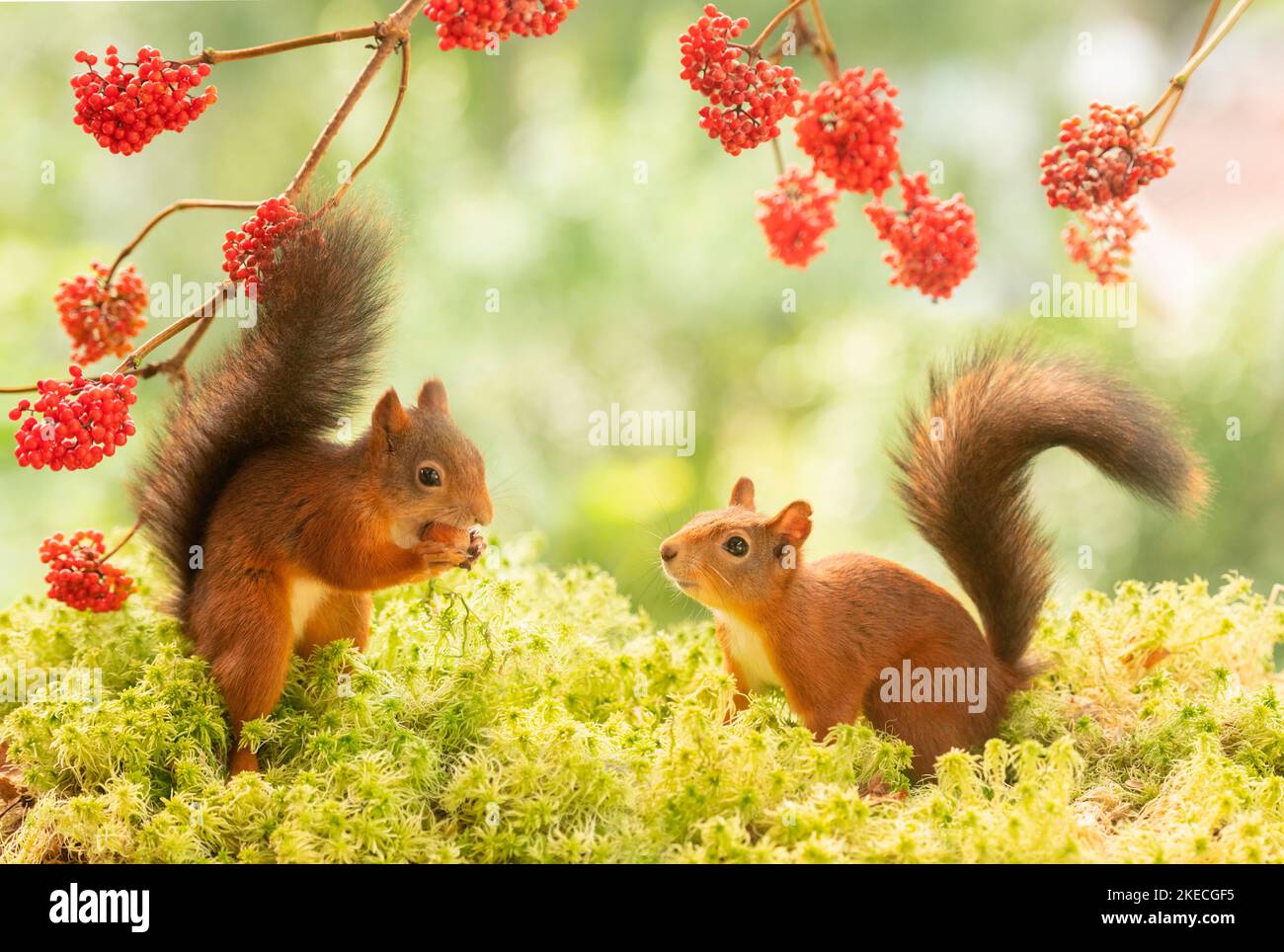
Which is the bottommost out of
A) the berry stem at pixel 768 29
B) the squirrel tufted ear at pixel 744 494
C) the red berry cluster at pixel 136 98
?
the squirrel tufted ear at pixel 744 494

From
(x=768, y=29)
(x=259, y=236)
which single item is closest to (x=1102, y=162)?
(x=768, y=29)

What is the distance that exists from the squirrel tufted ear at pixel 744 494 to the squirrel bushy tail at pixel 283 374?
17.3 inches

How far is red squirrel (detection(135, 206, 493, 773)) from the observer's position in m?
1.31

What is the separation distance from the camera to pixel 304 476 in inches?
52.8

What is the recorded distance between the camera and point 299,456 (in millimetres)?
1368

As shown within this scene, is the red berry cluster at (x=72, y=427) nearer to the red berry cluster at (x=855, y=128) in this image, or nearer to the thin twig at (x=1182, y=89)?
the red berry cluster at (x=855, y=128)

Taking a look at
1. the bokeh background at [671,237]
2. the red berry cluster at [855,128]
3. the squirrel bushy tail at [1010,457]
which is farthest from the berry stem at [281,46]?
the bokeh background at [671,237]

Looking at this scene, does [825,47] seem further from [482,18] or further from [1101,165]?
[482,18]

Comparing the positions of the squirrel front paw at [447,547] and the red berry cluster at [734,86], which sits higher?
the red berry cluster at [734,86]

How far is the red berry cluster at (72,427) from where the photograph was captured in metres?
1.15

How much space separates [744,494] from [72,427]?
28.3 inches

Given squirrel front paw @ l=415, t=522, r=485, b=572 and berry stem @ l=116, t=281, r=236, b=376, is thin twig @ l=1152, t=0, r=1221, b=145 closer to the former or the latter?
squirrel front paw @ l=415, t=522, r=485, b=572

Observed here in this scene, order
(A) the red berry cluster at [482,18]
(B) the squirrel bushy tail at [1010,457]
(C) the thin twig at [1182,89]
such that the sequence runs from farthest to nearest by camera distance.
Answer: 1. (B) the squirrel bushy tail at [1010,457]
2. (C) the thin twig at [1182,89]
3. (A) the red berry cluster at [482,18]
